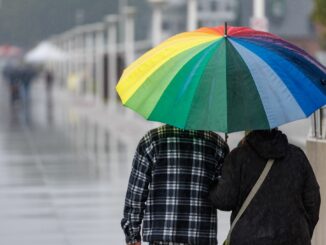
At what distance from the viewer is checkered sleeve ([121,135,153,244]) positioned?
5824mm

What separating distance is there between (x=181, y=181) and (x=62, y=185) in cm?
1065

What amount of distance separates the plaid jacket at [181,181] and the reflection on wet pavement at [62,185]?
17.4 feet

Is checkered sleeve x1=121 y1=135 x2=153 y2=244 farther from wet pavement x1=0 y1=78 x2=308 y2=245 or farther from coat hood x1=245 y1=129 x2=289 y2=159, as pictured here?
wet pavement x1=0 y1=78 x2=308 y2=245

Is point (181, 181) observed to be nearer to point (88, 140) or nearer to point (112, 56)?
point (88, 140)

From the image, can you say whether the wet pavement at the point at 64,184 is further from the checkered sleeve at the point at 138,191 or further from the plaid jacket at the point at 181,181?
the plaid jacket at the point at 181,181

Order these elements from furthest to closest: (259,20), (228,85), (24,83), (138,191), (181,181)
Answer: (24,83) → (259,20) → (138,191) → (181,181) → (228,85)

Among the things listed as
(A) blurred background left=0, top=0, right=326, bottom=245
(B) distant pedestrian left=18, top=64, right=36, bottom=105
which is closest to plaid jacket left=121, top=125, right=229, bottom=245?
(A) blurred background left=0, top=0, right=326, bottom=245

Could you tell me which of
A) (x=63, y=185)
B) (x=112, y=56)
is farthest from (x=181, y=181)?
(x=112, y=56)

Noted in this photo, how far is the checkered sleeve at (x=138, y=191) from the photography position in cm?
582

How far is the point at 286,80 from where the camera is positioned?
5582 mm

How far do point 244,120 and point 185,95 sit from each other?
303 millimetres

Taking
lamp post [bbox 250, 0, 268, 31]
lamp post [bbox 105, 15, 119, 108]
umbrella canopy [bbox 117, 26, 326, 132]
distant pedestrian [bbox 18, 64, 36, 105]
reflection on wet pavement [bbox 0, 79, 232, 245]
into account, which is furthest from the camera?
distant pedestrian [bbox 18, 64, 36, 105]

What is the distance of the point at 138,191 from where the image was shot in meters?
→ 5.86

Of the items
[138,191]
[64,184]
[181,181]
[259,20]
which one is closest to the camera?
[181,181]
